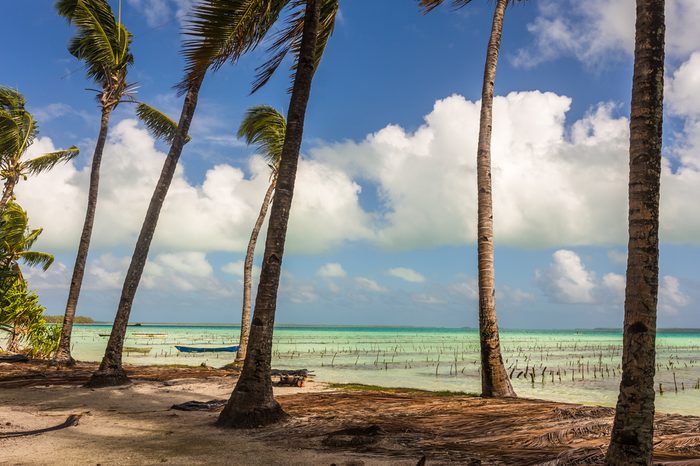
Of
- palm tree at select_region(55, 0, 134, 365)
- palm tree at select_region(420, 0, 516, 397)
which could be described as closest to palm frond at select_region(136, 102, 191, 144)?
palm tree at select_region(55, 0, 134, 365)

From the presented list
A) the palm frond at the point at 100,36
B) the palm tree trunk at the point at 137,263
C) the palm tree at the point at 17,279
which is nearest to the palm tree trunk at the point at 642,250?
the palm tree trunk at the point at 137,263

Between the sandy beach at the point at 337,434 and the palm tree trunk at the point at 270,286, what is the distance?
357 millimetres

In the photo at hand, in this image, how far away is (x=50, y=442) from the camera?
269 inches

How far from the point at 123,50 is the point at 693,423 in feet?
62.9

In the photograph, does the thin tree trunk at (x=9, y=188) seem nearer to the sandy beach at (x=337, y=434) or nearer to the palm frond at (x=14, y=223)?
the palm frond at (x=14, y=223)

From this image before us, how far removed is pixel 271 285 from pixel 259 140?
1727 centimetres

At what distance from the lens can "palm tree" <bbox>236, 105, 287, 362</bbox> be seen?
2291cm

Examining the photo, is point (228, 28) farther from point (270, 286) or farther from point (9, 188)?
point (9, 188)

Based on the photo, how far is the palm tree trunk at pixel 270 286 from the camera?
8.03 meters

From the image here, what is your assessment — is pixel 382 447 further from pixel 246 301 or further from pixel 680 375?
pixel 680 375


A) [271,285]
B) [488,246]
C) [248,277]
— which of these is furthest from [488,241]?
[248,277]

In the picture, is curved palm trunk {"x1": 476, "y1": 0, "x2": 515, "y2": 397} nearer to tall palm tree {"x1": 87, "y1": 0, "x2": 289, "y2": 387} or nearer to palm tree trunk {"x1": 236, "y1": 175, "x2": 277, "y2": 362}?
tall palm tree {"x1": 87, "y1": 0, "x2": 289, "y2": 387}

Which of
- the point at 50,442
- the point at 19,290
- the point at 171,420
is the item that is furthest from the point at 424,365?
the point at 50,442

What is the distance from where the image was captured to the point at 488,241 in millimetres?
12461
